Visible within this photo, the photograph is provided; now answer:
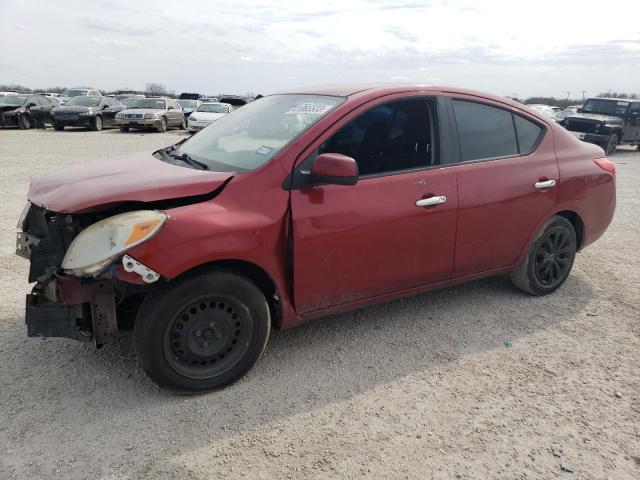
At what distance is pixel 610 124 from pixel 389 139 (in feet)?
55.1

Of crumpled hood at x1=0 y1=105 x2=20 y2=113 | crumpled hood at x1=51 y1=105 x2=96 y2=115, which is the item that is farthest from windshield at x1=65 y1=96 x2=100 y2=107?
crumpled hood at x1=0 y1=105 x2=20 y2=113

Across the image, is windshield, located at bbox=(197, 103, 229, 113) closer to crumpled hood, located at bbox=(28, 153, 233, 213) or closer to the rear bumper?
the rear bumper

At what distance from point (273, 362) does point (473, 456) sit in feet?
4.51

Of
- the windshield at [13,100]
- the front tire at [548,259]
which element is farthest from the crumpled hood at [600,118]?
the windshield at [13,100]

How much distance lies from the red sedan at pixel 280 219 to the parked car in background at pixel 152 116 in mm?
19586

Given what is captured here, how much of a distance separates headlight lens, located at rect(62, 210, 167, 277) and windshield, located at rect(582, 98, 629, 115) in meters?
19.2

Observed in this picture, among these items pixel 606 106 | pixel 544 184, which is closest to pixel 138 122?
pixel 606 106

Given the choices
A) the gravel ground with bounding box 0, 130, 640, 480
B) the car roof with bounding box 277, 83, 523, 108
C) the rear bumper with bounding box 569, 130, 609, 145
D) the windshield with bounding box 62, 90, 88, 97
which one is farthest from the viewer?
the windshield with bounding box 62, 90, 88, 97

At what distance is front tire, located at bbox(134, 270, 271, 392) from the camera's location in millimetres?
2766

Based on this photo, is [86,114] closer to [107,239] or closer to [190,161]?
[190,161]

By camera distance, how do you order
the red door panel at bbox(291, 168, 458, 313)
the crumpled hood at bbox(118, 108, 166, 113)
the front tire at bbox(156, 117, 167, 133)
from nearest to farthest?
the red door panel at bbox(291, 168, 458, 313)
the crumpled hood at bbox(118, 108, 166, 113)
the front tire at bbox(156, 117, 167, 133)

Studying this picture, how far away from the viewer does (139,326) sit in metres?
2.76

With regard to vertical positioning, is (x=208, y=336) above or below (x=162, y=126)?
below

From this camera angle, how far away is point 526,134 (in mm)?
4145
